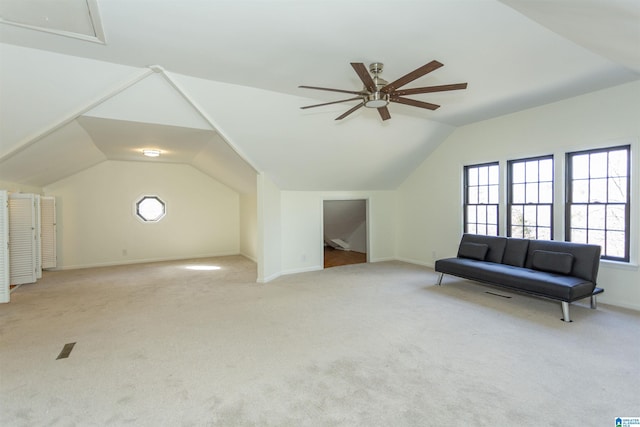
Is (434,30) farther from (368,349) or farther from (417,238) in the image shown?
(417,238)

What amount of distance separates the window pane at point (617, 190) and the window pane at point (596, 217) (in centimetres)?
15

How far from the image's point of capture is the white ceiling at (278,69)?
228cm

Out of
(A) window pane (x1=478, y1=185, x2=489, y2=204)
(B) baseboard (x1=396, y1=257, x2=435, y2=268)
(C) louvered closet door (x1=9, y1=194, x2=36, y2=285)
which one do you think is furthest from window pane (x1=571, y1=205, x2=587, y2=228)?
(C) louvered closet door (x1=9, y1=194, x2=36, y2=285)

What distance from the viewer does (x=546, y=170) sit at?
463 centimetres

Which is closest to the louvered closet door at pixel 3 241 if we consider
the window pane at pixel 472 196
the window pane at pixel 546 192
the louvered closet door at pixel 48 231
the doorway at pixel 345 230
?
the louvered closet door at pixel 48 231

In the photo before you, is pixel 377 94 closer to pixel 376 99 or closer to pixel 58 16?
pixel 376 99

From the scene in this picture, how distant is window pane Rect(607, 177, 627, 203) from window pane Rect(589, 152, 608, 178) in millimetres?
133

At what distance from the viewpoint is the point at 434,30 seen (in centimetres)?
252

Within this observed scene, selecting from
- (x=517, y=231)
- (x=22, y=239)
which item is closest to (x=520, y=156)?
(x=517, y=231)

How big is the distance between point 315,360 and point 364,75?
2.41 meters

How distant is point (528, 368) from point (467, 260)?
96.9 inches

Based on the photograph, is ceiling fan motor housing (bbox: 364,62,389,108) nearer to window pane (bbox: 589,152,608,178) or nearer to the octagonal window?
window pane (bbox: 589,152,608,178)

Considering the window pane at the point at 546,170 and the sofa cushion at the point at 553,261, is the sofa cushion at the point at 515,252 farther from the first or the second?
the window pane at the point at 546,170

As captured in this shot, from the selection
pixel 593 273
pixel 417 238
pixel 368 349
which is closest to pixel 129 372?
pixel 368 349
